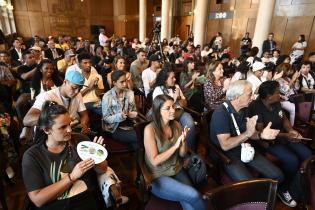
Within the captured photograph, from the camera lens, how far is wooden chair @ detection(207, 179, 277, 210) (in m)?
1.18

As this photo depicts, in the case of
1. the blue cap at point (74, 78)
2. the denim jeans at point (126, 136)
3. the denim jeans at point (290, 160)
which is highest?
the blue cap at point (74, 78)

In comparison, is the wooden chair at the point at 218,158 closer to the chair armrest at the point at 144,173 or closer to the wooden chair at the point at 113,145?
the chair armrest at the point at 144,173

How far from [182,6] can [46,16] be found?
8877 mm

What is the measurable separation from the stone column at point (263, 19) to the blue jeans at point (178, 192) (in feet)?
25.5

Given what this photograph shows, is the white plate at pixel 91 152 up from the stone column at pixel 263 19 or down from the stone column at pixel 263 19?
down

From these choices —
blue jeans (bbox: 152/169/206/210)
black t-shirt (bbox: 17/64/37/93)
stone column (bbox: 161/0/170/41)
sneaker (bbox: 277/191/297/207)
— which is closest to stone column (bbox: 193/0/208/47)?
stone column (bbox: 161/0/170/41)

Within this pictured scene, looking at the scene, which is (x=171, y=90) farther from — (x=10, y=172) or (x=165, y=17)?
(x=165, y=17)

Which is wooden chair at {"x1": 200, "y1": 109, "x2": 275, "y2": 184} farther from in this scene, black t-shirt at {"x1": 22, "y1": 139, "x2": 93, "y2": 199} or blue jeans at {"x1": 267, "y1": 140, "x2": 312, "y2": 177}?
black t-shirt at {"x1": 22, "y1": 139, "x2": 93, "y2": 199}

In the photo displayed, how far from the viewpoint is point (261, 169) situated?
2.01 meters

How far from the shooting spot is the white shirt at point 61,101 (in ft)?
6.68

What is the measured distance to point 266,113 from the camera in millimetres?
2309

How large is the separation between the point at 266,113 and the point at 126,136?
1.55m

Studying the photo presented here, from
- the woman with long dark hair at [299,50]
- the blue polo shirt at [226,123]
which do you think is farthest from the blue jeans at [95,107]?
the woman with long dark hair at [299,50]

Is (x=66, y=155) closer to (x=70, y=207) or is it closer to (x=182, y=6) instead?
(x=70, y=207)
